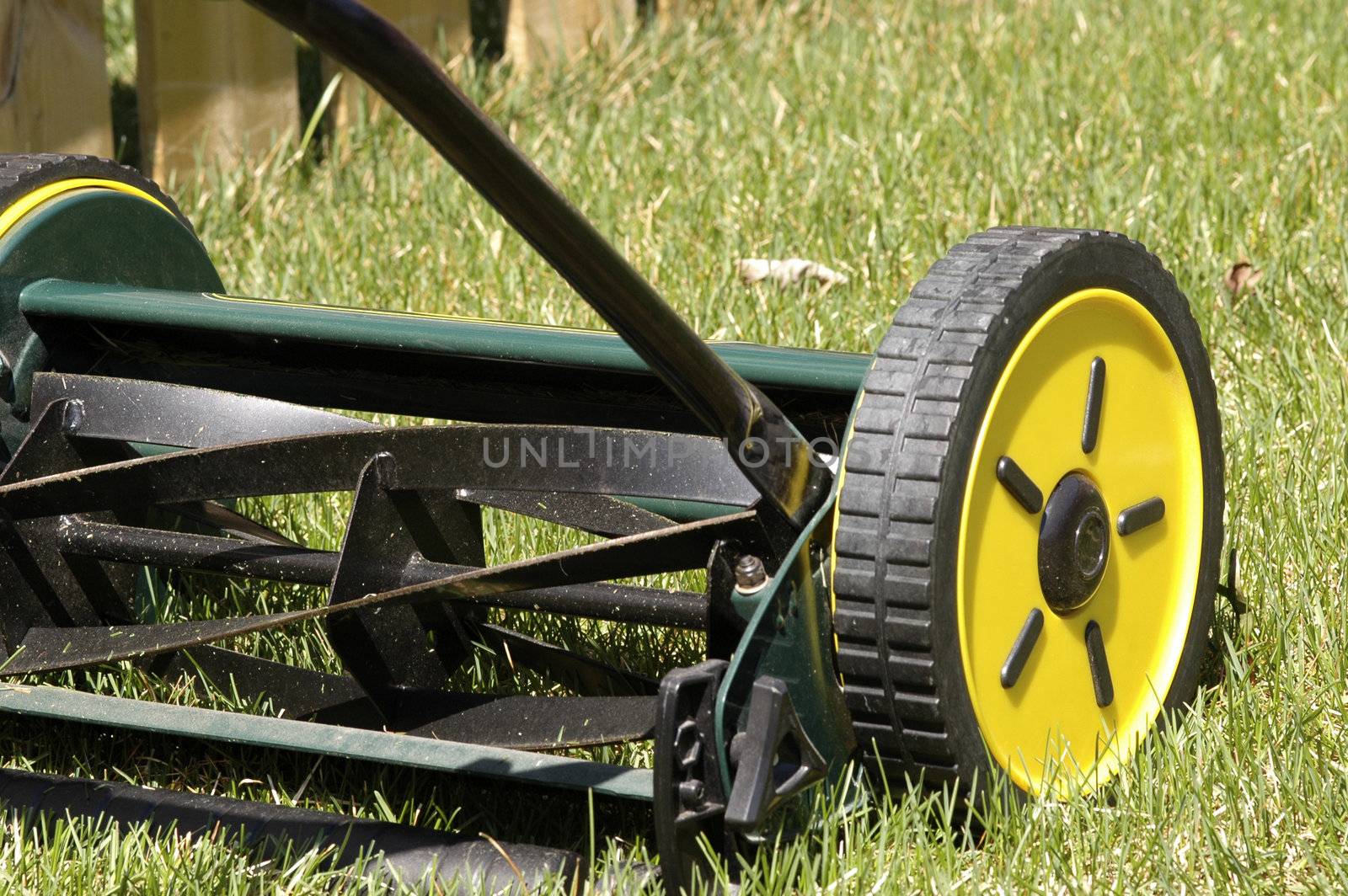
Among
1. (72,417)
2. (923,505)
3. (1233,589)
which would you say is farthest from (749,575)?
(72,417)

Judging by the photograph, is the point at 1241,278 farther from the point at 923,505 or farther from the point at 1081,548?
the point at 923,505

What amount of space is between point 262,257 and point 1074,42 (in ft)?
7.73

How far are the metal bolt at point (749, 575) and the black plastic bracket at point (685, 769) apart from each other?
118 mm

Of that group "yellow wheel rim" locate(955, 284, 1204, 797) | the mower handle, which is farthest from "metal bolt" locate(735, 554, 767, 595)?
"yellow wheel rim" locate(955, 284, 1204, 797)

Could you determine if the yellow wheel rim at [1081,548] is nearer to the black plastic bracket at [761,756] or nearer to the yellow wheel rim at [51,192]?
the black plastic bracket at [761,756]

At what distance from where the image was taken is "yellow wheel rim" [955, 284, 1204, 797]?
164cm

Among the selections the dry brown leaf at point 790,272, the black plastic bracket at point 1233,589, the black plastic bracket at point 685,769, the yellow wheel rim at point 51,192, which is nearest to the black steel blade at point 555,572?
the black plastic bracket at point 685,769

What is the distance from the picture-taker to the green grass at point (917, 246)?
1712mm

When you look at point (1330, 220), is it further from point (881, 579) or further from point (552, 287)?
point (881, 579)

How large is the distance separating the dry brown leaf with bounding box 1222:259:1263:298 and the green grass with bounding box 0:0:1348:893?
0.07 ft

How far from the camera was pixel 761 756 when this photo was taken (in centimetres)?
147

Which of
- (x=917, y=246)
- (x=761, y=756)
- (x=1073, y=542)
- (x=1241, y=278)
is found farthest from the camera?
(x=917, y=246)

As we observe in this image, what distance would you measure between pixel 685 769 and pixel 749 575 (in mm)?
218

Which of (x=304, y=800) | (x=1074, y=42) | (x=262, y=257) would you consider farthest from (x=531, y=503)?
(x=1074, y=42)
